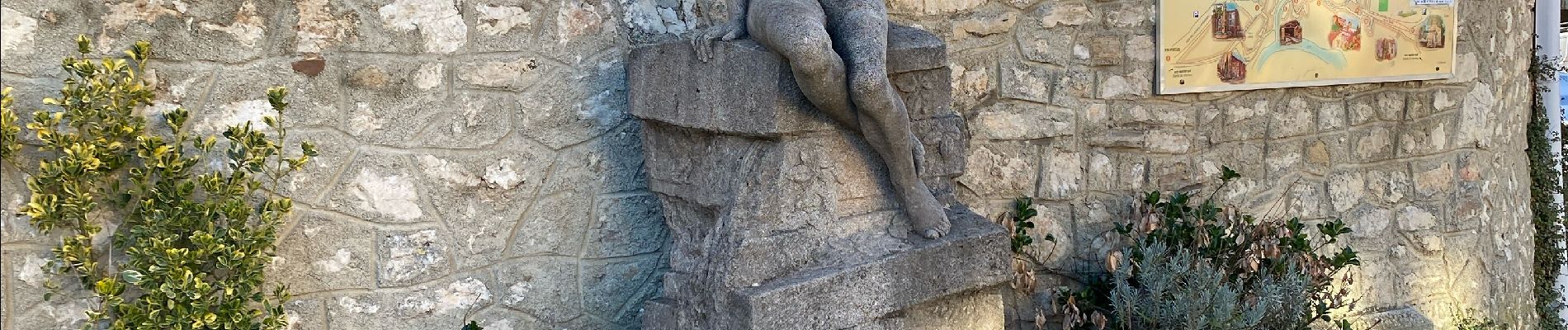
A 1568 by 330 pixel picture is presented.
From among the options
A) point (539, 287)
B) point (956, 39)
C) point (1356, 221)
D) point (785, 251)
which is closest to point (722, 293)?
point (785, 251)

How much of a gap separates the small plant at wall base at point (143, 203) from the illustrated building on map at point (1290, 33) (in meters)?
3.08

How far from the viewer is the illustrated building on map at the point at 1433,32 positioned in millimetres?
4250

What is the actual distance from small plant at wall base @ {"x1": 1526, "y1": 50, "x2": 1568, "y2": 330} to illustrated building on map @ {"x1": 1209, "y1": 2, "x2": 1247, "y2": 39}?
1.89 m

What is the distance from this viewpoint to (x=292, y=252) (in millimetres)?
2729

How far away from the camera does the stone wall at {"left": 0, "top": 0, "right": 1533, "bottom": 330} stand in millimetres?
2611

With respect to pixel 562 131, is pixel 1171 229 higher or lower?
lower

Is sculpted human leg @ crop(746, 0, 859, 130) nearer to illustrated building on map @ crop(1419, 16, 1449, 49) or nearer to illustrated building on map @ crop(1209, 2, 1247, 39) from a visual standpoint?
illustrated building on map @ crop(1209, 2, 1247, 39)

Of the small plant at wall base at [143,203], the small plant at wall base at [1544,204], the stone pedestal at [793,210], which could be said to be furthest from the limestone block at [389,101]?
the small plant at wall base at [1544,204]

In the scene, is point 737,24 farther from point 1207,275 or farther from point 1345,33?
point 1345,33

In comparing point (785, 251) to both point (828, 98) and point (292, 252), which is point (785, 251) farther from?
point (292, 252)

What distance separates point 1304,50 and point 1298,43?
0.04 m

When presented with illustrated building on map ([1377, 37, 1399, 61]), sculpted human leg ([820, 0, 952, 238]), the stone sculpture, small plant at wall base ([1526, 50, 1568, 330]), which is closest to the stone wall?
illustrated building on map ([1377, 37, 1399, 61])

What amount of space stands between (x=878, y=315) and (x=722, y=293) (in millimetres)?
362

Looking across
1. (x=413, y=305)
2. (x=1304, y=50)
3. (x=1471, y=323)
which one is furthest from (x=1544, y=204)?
(x=413, y=305)
